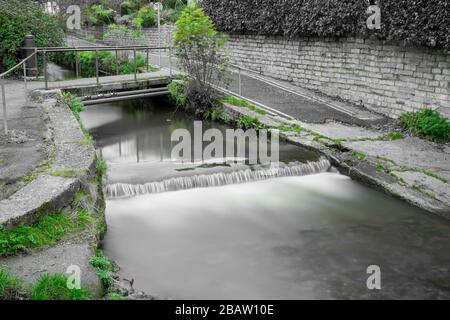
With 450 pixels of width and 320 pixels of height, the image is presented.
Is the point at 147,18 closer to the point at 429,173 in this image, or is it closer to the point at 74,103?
the point at 74,103

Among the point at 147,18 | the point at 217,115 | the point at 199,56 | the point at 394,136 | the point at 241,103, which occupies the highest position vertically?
the point at 147,18

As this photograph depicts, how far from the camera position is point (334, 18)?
1426 cm

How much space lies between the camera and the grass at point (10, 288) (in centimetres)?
454

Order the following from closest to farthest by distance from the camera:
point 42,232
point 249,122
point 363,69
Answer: point 42,232 → point 249,122 → point 363,69

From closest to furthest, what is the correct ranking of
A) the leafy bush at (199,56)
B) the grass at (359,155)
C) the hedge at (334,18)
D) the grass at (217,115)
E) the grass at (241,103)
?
the grass at (359,155) → the hedge at (334,18) → the grass at (241,103) → the grass at (217,115) → the leafy bush at (199,56)

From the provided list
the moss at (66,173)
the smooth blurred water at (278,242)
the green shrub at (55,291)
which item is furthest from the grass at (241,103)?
the green shrub at (55,291)

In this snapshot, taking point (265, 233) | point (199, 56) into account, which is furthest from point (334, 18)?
point (265, 233)

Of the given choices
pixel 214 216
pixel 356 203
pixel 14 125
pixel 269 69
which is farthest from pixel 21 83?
pixel 356 203

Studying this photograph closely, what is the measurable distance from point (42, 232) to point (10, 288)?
1146 millimetres

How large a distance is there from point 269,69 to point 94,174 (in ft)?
36.7

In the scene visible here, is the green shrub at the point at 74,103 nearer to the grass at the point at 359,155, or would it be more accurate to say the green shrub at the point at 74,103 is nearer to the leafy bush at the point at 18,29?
the leafy bush at the point at 18,29

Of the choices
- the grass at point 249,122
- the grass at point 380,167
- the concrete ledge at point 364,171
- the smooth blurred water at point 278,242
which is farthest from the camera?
the grass at point 249,122

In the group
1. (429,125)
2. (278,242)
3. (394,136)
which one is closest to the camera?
(278,242)

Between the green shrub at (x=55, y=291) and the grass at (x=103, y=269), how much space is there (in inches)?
17.7
